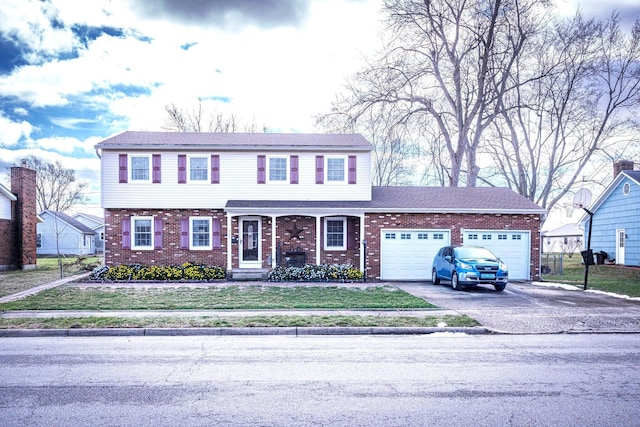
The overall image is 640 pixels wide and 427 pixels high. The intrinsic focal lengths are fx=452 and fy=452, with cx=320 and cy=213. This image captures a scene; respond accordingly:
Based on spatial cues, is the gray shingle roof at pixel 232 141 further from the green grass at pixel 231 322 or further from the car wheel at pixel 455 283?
the green grass at pixel 231 322

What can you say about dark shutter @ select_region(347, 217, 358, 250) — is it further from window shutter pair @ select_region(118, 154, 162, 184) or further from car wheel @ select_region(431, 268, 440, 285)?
window shutter pair @ select_region(118, 154, 162, 184)

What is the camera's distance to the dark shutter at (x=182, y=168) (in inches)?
831

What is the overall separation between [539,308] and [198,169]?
1544 cm

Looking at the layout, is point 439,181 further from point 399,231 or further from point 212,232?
point 212,232

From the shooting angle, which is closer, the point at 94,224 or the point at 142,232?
the point at 142,232

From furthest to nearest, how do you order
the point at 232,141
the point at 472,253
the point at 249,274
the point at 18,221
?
the point at 18,221 → the point at 232,141 → the point at 249,274 → the point at 472,253

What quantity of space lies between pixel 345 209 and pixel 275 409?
49.5ft

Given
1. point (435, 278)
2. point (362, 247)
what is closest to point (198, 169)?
point (362, 247)

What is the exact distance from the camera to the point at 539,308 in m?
12.4

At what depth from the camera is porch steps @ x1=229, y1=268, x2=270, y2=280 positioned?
63.6ft

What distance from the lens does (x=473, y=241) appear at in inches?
805

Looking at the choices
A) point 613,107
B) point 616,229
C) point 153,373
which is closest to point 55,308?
point 153,373

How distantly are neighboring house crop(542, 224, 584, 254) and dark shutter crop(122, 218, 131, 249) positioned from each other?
59215mm

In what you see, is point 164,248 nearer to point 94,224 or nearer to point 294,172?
point 294,172
